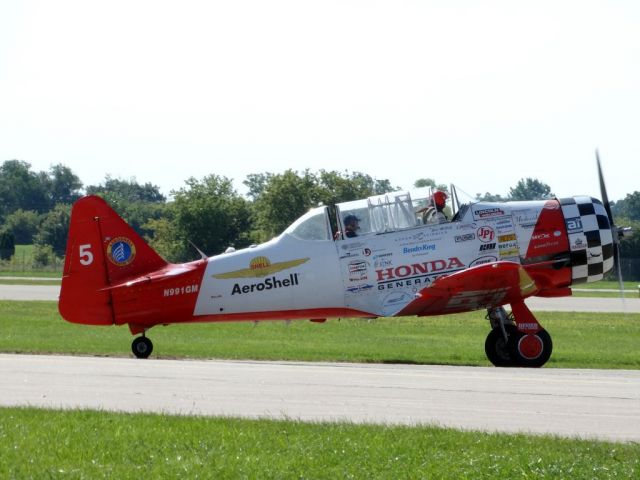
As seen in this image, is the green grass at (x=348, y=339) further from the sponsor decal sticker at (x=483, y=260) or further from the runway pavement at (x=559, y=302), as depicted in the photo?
the runway pavement at (x=559, y=302)

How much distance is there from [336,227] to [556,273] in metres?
3.78

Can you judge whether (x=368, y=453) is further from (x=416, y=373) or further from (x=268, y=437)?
(x=416, y=373)

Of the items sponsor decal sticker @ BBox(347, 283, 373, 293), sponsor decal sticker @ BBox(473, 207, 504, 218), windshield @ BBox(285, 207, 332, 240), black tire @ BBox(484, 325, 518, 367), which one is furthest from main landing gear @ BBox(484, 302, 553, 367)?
windshield @ BBox(285, 207, 332, 240)

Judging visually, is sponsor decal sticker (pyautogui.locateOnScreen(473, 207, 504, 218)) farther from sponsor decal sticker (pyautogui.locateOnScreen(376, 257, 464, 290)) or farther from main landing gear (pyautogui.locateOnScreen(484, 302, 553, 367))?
main landing gear (pyautogui.locateOnScreen(484, 302, 553, 367))

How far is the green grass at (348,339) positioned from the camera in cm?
2084

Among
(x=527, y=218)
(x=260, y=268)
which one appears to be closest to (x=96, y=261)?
(x=260, y=268)

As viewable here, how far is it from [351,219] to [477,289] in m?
2.44

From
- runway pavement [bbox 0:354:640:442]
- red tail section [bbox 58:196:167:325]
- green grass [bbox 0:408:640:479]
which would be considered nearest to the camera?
green grass [bbox 0:408:640:479]

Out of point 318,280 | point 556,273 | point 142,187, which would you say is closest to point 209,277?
point 318,280

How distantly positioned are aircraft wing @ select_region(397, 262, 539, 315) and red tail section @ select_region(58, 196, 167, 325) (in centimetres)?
477

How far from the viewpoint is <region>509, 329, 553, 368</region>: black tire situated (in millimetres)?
18062

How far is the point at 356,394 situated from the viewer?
12781 mm

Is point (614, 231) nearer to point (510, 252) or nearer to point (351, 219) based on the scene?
point (510, 252)

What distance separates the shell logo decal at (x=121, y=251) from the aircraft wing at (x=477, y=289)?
4.77 m
